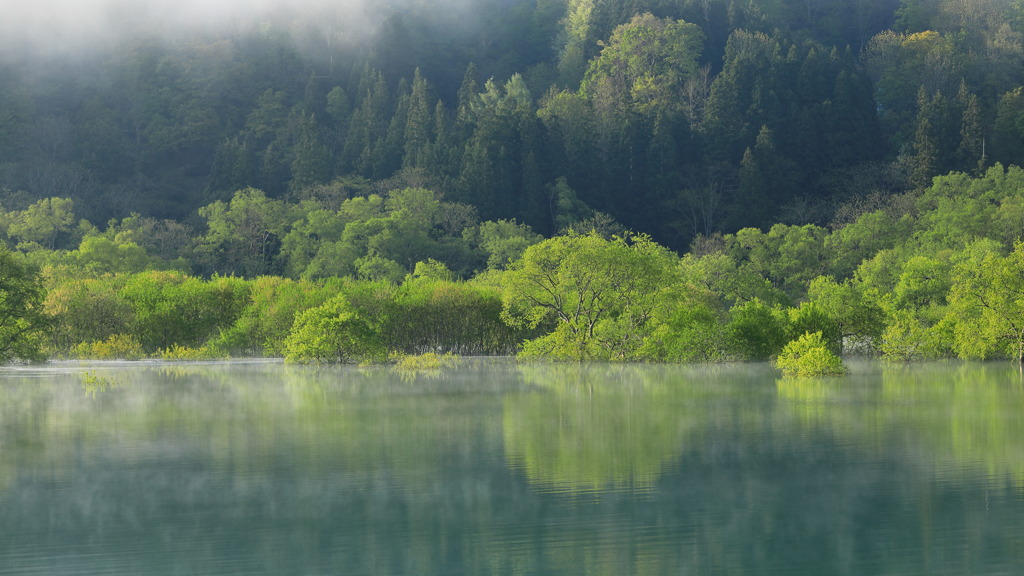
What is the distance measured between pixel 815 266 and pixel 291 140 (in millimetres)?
53877

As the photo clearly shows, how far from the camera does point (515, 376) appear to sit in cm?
3731

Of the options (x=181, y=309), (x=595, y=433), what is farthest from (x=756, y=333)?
(x=595, y=433)

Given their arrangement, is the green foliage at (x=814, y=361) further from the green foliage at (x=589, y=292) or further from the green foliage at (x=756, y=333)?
the green foliage at (x=589, y=292)

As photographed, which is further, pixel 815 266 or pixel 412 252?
pixel 412 252

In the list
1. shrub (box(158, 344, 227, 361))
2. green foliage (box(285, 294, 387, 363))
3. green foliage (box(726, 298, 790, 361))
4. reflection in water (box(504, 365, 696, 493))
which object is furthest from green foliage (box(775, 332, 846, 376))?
shrub (box(158, 344, 227, 361))

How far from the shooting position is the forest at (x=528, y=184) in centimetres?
4628

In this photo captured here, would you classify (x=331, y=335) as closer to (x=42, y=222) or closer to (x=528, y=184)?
(x=42, y=222)

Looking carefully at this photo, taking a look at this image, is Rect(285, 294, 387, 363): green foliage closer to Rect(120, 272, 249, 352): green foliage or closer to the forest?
the forest

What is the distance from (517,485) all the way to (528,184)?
260 feet

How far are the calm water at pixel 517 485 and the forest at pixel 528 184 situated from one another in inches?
724

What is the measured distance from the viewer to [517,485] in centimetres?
1486

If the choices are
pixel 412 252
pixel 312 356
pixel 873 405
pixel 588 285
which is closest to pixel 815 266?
pixel 412 252

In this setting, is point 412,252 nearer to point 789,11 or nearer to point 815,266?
point 815,266

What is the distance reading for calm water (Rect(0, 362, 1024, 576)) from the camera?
1112 centimetres
